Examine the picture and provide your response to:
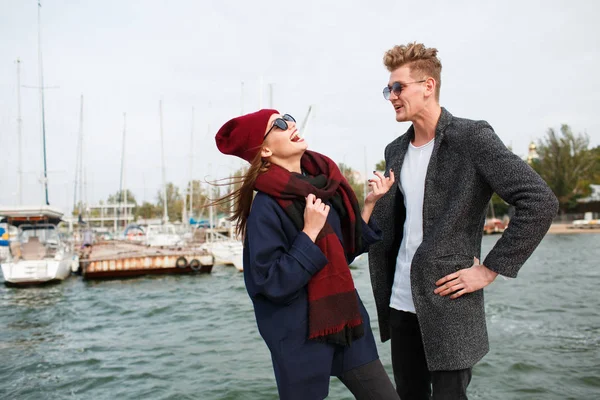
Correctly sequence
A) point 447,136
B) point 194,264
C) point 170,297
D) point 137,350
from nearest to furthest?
1. point 447,136
2. point 137,350
3. point 170,297
4. point 194,264

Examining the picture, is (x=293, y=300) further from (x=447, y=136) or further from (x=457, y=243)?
(x=447, y=136)

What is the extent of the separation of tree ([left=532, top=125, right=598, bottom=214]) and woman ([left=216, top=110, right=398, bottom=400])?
77398mm

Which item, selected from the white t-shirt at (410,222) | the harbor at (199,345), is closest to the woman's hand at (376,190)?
the white t-shirt at (410,222)

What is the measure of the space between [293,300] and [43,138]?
35.8 metres

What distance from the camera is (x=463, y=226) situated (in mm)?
2654

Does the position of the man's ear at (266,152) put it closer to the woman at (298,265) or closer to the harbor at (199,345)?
the woman at (298,265)

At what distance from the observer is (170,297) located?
18.0 meters

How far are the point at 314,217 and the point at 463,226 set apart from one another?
816 mm

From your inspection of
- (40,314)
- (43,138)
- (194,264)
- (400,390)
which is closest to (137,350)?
(40,314)

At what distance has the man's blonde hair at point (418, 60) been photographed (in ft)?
9.15

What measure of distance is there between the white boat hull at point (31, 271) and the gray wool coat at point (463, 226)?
74.7 feet

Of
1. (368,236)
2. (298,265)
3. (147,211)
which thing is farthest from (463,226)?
(147,211)

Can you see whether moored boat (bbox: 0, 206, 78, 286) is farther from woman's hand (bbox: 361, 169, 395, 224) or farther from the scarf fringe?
the scarf fringe

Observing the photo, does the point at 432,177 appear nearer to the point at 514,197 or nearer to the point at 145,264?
the point at 514,197
